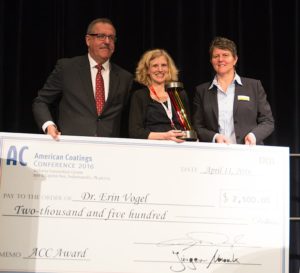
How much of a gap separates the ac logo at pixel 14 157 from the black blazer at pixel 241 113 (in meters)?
1.16

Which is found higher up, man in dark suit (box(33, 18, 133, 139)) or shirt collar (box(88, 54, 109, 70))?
shirt collar (box(88, 54, 109, 70))

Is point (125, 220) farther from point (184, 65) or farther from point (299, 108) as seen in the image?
point (299, 108)

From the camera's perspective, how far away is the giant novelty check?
2.40 metres

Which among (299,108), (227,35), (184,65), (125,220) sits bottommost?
(125,220)

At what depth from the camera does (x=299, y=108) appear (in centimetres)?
397

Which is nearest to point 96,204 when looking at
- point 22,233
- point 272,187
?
point 22,233

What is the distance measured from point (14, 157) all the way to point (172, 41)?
195 cm

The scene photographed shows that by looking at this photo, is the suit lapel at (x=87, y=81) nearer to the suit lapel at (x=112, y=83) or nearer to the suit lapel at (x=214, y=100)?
the suit lapel at (x=112, y=83)

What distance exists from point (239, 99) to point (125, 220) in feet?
3.72

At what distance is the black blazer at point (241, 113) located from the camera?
9.65 feet
